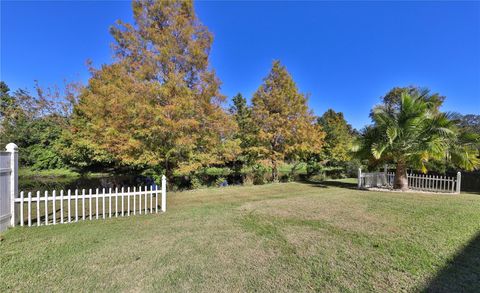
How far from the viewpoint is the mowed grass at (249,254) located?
2.82m

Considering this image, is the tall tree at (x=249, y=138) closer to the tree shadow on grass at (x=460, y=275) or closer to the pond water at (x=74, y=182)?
the pond water at (x=74, y=182)

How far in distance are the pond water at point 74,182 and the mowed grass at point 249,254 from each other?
5995 mm

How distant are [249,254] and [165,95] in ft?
25.1

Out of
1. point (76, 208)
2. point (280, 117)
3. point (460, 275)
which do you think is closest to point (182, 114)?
point (76, 208)

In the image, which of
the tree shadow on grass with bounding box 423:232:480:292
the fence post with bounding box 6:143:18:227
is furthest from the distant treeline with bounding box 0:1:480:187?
the tree shadow on grass with bounding box 423:232:480:292

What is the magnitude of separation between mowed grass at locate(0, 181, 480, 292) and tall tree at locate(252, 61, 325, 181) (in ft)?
27.9

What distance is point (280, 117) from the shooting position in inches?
555

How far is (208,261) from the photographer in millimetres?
3404

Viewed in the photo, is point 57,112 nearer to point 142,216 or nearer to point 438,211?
point 142,216

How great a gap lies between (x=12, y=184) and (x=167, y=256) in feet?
12.7

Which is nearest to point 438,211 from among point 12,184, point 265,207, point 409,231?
point 409,231

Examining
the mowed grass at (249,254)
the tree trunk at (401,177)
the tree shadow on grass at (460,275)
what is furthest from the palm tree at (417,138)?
the tree shadow on grass at (460,275)

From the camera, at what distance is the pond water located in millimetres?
9625

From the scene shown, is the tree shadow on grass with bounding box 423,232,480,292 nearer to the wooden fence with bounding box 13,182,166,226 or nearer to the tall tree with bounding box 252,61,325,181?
the wooden fence with bounding box 13,182,166,226
